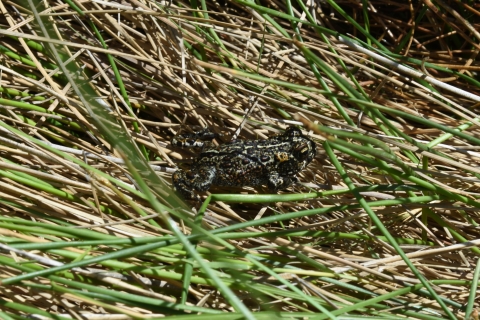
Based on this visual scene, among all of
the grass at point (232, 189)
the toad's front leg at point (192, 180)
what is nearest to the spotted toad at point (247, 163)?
the toad's front leg at point (192, 180)

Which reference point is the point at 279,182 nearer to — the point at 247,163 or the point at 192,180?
the point at 247,163

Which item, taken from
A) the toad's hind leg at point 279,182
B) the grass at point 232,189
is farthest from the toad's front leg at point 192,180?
the toad's hind leg at point 279,182

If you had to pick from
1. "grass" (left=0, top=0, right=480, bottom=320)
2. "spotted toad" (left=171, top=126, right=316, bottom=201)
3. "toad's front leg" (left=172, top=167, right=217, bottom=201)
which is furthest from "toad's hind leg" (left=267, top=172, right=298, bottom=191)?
"toad's front leg" (left=172, top=167, right=217, bottom=201)

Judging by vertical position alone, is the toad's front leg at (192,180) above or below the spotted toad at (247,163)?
below

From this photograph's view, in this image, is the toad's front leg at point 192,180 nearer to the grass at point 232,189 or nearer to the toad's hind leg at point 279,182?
the grass at point 232,189

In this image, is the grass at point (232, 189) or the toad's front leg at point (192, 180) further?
the toad's front leg at point (192, 180)

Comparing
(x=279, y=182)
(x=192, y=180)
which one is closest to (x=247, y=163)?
(x=279, y=182)
